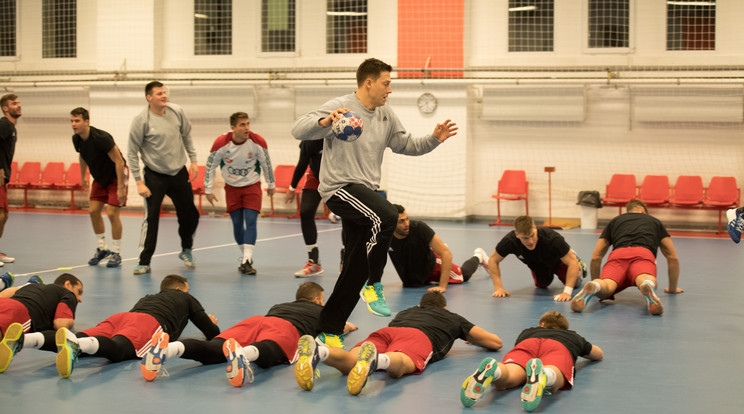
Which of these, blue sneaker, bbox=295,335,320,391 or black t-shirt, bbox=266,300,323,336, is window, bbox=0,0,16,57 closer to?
black t-shirt, bbox=266,300,323,336

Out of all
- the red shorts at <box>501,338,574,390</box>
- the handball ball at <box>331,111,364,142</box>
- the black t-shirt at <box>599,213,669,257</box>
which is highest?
the handball ball at <box>331,111,364,142</box>

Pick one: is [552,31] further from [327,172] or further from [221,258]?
[327,172]

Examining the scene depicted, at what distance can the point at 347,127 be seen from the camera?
Result: 14.4ft

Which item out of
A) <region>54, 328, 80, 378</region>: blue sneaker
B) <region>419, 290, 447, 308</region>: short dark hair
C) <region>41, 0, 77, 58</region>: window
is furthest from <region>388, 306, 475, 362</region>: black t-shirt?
<region>41, 0, 77, 58</region>: window

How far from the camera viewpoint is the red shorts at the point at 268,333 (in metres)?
4.74

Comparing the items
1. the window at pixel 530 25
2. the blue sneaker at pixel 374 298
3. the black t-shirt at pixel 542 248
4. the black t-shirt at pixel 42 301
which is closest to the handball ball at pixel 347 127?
the blue sneaker at pixel 374 298

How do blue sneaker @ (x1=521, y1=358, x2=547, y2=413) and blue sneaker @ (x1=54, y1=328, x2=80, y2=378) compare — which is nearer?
blue sneaker @ (x1=521, y1=358, x2=547, y2=413)

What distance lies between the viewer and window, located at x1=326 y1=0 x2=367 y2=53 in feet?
55.6

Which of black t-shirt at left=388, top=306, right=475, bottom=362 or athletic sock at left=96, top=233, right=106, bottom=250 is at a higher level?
athletic sock at left=96, top=233, right=106, bottom=250

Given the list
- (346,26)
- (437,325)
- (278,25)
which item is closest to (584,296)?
(437,325)

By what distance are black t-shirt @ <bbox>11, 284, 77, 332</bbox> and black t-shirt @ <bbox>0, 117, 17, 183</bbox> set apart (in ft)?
15.2

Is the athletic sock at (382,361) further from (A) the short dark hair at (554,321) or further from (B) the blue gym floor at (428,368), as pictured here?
(A) the short dark hair at (554,321)

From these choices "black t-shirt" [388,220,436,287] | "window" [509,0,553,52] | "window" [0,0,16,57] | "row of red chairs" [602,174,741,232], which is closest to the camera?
"black t-shirt" [388,220,436,287]

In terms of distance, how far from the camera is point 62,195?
18844 mm
